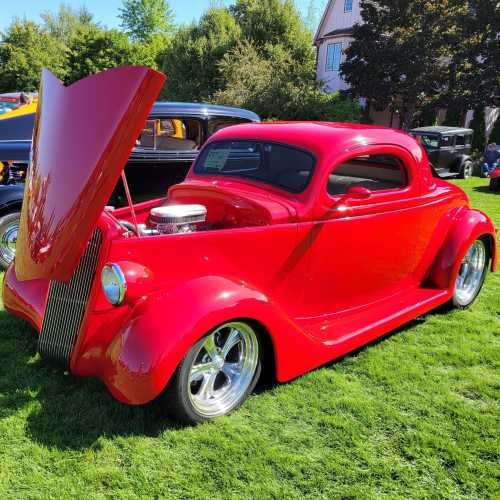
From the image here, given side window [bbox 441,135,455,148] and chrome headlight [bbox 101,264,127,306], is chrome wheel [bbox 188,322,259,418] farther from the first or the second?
side window [bbox 441,135,455,148]

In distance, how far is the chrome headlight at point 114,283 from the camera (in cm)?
238

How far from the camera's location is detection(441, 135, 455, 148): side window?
12930 millimetres

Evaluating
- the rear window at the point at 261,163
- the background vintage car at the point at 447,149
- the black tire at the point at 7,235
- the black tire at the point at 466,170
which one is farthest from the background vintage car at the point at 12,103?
the black tire at the point at 466,170

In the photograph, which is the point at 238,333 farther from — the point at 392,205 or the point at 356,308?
the point at 392,205

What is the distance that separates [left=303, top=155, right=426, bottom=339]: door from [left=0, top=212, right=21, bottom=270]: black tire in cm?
326

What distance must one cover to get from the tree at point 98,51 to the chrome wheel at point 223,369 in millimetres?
31648

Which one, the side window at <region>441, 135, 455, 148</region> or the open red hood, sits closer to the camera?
the open red hood

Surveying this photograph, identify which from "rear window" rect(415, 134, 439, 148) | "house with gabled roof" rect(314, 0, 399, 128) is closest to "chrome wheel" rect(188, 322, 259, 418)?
"rear window" rect(415, 134, 439, 148)

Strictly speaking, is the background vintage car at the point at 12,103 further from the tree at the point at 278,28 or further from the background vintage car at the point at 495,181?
the tree at the point at 278,28

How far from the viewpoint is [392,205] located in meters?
3.53

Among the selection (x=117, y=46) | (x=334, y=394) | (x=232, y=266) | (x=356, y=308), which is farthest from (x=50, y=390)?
(x=117, y=46)

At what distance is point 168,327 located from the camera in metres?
2.30

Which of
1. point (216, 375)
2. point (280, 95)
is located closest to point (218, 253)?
point (216, 375)

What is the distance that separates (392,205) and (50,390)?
2686 mm
